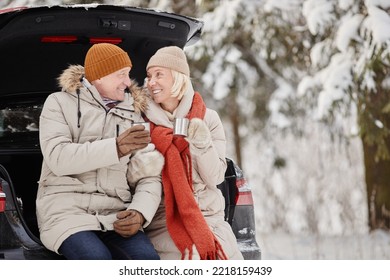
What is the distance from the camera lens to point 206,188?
12.2ft

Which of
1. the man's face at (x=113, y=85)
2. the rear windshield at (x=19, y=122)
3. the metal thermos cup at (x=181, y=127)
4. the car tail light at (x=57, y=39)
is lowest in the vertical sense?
the metal thermos cup at (x=181, y=127)

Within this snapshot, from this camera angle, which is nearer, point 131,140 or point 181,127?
point 131,140

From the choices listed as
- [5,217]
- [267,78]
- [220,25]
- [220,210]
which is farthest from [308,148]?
[5,217]

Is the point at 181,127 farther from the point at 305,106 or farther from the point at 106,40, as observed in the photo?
the point at 305,106

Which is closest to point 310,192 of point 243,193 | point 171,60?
point 243,193

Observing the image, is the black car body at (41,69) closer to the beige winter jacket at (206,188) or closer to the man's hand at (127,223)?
the beige winter jacket at (206,188)

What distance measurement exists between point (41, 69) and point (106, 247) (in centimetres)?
131

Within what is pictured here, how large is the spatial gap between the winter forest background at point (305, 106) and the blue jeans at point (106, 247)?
334cm

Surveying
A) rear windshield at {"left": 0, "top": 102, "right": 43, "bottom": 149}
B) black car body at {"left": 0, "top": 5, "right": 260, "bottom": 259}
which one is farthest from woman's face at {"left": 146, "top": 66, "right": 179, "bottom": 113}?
rear windshield at {"left": 0, "top": 102, "right": 43, "bottom": 149}

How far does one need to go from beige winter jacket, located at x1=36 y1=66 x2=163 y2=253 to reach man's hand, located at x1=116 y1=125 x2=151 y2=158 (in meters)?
0.03

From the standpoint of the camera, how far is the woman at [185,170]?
3.57m

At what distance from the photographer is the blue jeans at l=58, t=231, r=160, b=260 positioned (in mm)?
3344

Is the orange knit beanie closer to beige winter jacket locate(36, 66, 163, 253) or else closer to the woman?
beige winter jacket locate(36, 66, 163, 253)

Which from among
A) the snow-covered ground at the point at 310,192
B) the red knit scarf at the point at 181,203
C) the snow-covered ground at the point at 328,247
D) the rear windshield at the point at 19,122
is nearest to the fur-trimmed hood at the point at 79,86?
the red knit scarf at the point at 181,203
